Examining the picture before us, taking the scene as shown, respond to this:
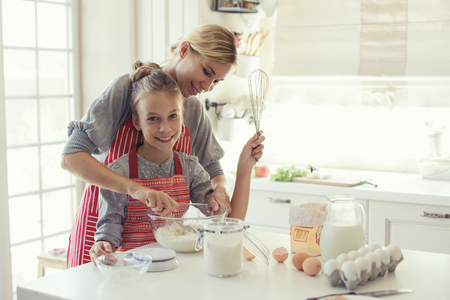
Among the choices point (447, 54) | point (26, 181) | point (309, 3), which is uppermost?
point (309, 3)

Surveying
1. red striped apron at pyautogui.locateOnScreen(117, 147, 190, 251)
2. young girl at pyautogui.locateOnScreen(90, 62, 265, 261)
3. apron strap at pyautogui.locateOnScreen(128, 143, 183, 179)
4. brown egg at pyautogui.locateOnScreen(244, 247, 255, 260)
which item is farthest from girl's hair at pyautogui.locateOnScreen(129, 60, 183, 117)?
brown egg at pyautogui.locateOnScreen(244, 247, 255, 260)

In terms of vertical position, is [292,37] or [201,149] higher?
[292,37]

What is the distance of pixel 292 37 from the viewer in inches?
131

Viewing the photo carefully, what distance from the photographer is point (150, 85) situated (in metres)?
1.48

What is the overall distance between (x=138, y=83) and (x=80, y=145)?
0.26 m

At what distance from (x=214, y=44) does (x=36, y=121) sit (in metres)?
1.68

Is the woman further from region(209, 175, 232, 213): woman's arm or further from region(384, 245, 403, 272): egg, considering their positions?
region(384, 245, 403, 272): egg

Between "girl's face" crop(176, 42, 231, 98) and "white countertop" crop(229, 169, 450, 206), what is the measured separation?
4.11 feet

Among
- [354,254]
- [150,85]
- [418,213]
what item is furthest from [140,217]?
[418,213]

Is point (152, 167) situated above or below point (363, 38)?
below

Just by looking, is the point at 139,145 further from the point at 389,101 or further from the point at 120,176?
the point at 389,101

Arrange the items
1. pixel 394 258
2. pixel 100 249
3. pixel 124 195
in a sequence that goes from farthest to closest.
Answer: pixel 124 195 → pixel 100 249 → pixel 394 258

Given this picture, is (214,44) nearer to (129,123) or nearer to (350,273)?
(129,123)

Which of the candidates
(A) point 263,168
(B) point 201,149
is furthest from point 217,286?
(A) point 263,168
